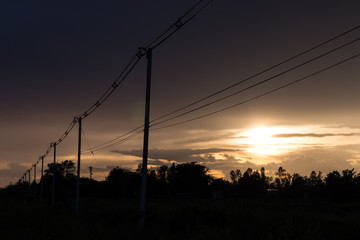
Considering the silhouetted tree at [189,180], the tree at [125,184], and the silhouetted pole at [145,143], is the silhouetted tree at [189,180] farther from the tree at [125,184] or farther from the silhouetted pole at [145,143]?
the silhouetted pole at [145,143]

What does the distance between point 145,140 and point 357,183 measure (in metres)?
72.1

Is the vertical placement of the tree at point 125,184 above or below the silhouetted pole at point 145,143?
below

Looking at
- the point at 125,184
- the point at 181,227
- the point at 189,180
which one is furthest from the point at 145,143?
the point at 189,180

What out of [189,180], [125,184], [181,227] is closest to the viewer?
[181,227]

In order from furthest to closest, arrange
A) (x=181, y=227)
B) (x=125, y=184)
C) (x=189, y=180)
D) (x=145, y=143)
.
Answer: (x=189, y=180) < (x=125, y=184) < (x=181, y=227) < (x=145, y=143)

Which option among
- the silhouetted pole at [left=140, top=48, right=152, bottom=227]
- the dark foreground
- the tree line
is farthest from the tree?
the silhouetted pole at [left=140, top=48, right=152, bottom=227]

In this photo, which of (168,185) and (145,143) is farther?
(168,185)

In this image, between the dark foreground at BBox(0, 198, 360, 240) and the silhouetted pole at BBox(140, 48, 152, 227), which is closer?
the dark foreground at BBox(0, 198, 360, 240)

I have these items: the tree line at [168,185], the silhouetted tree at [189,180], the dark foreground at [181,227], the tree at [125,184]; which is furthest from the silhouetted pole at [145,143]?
the silhouetted tree at [189,180]

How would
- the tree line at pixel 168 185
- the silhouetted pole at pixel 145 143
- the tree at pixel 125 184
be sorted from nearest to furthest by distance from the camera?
the silhouetted pole at pixel 145 143, the tree line at pixel 168 185, the tree at pixel 125 184

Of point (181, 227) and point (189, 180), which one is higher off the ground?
point (181, 227)

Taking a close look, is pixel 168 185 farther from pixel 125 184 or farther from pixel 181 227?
pixel 181 227

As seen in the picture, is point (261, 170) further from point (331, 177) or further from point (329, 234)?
point (329, 234)

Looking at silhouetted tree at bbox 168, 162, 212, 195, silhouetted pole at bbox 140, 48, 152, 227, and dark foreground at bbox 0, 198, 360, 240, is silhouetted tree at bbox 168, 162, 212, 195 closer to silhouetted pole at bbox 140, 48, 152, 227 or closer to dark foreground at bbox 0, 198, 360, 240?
dark foreground at bbox 0, 198, 360, 240
